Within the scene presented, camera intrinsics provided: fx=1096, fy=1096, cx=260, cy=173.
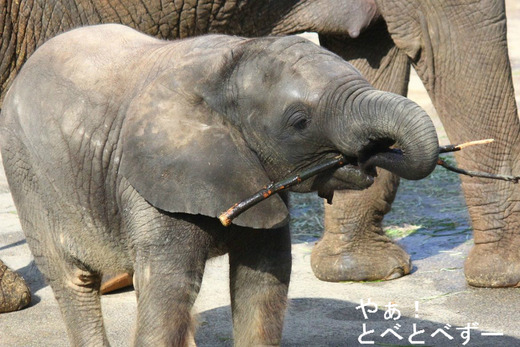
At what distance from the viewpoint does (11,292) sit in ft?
15.2

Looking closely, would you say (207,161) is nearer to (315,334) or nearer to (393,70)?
(315,334)

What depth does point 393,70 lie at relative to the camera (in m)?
5.29

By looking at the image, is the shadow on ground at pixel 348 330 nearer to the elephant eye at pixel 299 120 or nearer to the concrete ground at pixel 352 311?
the concrete ground at pixel 352 311

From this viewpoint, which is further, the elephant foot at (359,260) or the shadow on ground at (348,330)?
the elephant foot at (359,260)

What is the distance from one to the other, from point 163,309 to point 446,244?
2.85 meters

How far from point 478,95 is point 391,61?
750 mm

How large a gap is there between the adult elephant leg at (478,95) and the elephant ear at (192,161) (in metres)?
1.79

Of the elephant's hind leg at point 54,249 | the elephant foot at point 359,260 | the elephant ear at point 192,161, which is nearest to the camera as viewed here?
the elephant ear at point 192,161

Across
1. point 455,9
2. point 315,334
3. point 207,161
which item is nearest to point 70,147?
point 207,161

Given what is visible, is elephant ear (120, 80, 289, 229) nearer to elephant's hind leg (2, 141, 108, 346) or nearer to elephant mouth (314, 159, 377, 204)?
elephant mouth (314, 159, 377, 204)

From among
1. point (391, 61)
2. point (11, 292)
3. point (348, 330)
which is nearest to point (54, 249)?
point (11, 292)

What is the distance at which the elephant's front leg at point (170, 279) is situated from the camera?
10.2ft

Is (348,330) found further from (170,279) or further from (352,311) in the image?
(170,279)

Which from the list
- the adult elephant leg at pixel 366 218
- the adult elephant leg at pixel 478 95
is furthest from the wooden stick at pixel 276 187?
the adult elephant leg at pixel 366 218
